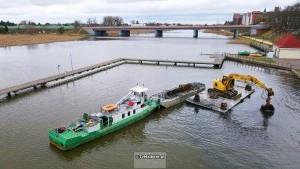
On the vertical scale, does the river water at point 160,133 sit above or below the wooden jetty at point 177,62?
below

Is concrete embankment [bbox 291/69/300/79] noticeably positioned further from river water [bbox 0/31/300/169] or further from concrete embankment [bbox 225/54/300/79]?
river water [bbox 0/31/300/169]

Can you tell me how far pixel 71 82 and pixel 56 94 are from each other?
26.8ft

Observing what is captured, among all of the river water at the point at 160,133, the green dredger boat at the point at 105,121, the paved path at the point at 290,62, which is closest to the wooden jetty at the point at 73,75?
the river water at the point at 160,133

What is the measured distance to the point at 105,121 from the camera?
2859cm

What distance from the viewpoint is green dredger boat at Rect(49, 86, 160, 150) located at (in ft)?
83.6

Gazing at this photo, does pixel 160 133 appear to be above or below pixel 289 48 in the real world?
below

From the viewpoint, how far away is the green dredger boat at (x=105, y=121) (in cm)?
2549

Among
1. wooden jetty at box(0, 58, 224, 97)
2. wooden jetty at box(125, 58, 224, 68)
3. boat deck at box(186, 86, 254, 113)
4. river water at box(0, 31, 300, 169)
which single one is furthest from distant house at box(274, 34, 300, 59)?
boat deck at box(186, 86, 254, 113)

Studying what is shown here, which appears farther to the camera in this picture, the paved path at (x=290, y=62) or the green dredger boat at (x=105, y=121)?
the paved path at (x=290, y=62)

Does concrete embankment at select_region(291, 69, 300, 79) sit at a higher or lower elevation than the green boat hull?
higher

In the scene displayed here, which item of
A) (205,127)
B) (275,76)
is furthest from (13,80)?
(275,76)

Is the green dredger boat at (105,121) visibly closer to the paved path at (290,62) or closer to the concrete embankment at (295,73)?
the concrete embankment at (295,73)

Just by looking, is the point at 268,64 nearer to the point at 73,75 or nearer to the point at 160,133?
the point at 160,133

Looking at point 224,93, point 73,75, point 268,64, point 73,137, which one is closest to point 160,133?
point 73,137
